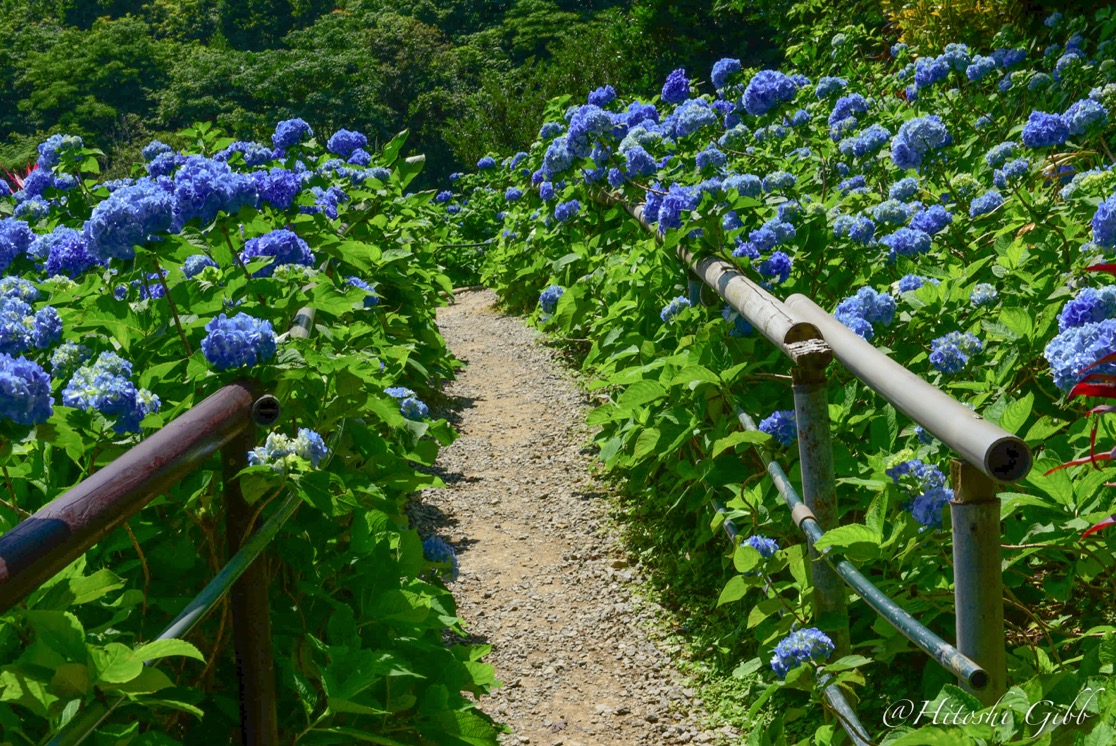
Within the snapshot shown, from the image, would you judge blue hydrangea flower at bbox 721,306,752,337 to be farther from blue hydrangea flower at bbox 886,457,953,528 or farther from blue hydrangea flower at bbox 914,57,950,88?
blue hydrangea flower at bbox 914,57,950,88

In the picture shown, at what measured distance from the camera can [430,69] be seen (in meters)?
31.3

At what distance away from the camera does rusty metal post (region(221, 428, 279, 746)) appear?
1.81 meters

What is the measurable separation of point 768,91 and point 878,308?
2.08m

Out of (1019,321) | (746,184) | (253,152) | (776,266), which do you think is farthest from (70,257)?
A: (1019,321)

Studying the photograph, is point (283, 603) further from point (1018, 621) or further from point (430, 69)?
point (430, 69)

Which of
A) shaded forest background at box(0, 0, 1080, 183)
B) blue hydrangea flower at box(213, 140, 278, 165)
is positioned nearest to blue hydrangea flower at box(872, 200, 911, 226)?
blue hydrangea flower at box(213, 140, 278, 165)

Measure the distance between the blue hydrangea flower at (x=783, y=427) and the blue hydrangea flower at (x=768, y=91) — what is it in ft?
7.05

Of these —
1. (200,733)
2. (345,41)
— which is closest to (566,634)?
(200,733)

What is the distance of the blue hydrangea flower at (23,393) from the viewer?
1.37 m

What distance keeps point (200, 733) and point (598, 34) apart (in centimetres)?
1480

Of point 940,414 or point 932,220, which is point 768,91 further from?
point 940,414

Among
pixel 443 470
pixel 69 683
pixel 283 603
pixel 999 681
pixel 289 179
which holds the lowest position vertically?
pixel 443 470

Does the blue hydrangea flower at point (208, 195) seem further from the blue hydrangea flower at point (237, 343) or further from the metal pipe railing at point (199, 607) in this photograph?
the metal pipe railing at point (199, 607)

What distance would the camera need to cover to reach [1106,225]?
2.11 metres
